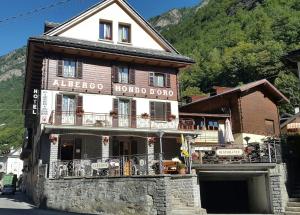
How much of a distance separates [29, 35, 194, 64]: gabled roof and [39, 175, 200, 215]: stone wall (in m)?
9.54

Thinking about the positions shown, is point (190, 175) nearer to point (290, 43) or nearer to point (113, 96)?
point (113, 96)

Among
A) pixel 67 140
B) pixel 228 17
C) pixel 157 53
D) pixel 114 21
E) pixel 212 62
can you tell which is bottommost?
pixel 67 140

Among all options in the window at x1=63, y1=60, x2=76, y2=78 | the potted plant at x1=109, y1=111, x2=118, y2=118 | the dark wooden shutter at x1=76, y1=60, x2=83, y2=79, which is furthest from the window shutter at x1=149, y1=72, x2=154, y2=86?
the window at x1=63, y1=60, x2=76, y2=78

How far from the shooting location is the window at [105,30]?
3093 cm

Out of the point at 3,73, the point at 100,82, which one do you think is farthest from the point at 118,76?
the point at 3,73

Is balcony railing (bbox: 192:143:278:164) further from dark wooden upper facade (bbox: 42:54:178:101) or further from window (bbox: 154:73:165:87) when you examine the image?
window (bbox: 154:73:165:87)

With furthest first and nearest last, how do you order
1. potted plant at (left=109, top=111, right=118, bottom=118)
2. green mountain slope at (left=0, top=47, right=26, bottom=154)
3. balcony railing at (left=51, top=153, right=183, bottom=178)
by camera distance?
green mountain slope at (left=0, top=47, right=26, bottom=154) < potted plant at (left=109, top=111, right=118, bottom=118) < balcony railing at (left=51, top=153, right=183, bottom=178)

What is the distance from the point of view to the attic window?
101 feet

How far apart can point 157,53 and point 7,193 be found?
2834 cm

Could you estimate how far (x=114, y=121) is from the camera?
2861 cm

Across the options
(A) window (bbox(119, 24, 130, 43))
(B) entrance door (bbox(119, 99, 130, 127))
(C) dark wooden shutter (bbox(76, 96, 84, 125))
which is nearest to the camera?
(C) dark wooden shutter (bbox(76, 96, 84, 125))

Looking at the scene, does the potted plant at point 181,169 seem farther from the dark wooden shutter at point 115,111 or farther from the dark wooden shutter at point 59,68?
the dark wooden shutter at point 59,68

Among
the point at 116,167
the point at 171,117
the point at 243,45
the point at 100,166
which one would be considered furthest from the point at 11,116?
the point at 116,167

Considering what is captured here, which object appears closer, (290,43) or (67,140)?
(67,140)
